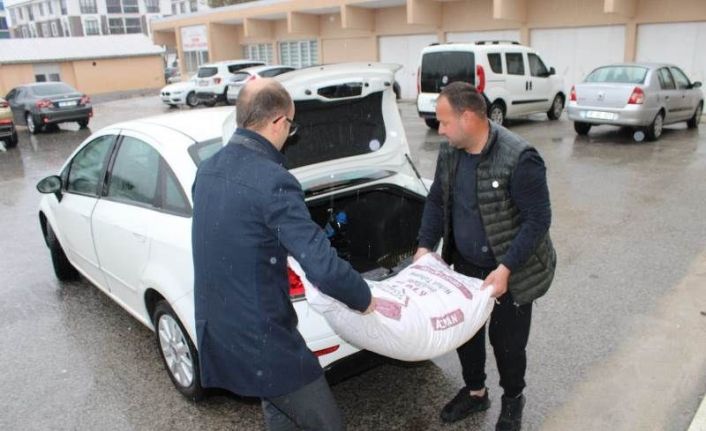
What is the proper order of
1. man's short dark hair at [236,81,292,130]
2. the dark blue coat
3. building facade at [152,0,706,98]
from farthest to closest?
1. building facade at [152,0,706,98]
2. man's short dark hair at [236,81,292,130]
3. the dark blue coat

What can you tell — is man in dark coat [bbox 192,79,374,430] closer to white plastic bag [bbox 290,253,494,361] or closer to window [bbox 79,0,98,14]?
white plastic bag [bbox 290,253,494,361]

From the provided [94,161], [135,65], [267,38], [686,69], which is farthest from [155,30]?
[94,161]

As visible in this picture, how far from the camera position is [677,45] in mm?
16281

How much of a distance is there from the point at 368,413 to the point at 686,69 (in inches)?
660

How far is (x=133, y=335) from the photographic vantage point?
4234 millimetres

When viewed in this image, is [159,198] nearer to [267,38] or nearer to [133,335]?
[133,335]

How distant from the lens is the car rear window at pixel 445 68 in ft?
42.1

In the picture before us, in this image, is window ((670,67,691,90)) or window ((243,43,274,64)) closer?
window ((670,67,691,90))

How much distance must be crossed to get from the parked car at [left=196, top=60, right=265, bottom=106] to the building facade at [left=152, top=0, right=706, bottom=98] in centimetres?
425

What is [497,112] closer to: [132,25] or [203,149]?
[203,149]

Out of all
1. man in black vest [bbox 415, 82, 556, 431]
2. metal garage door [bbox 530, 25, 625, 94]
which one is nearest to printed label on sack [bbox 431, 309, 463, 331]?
man in black vest [bbox 415, 82, 556, 431]

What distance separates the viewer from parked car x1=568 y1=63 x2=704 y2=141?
11102mm

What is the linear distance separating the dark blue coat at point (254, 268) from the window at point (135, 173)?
1.68m

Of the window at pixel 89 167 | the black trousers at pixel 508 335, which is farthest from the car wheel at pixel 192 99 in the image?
the black trousers at pixel 508 335
